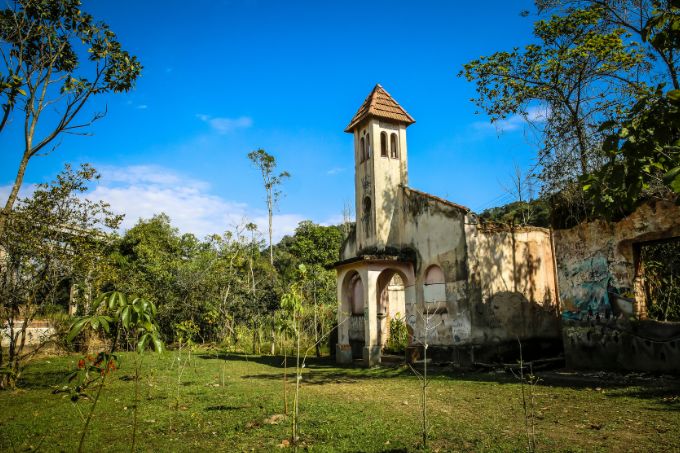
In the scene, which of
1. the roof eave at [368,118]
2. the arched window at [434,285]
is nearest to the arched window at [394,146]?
the roof eave at [368,118]

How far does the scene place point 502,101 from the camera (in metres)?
14.1

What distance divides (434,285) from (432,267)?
0.69 metres

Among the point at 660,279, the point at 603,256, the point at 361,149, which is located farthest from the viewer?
the point at 361,149

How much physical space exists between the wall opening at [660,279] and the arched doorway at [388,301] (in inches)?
335

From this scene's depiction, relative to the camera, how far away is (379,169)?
1812 centimetres

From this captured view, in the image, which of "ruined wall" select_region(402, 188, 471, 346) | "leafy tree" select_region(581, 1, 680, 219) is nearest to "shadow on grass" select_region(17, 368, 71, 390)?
"ruined wall" select_region(402, 188, 471, 346)

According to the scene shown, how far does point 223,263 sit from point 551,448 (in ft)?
69.4

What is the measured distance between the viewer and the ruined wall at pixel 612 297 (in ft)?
35.2

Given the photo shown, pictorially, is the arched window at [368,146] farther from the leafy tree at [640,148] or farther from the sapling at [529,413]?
the leafy tree at [640,148]

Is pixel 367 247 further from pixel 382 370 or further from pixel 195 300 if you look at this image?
pixel 195 300

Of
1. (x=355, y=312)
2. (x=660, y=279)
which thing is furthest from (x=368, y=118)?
(x=660, y=279)

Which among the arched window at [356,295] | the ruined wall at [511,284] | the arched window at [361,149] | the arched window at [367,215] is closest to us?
the ruined wall at [511,284]

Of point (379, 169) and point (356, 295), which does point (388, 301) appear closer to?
point (356, 295)

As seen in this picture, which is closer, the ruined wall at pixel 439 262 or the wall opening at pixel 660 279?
the wall opening at pixel 660 279
